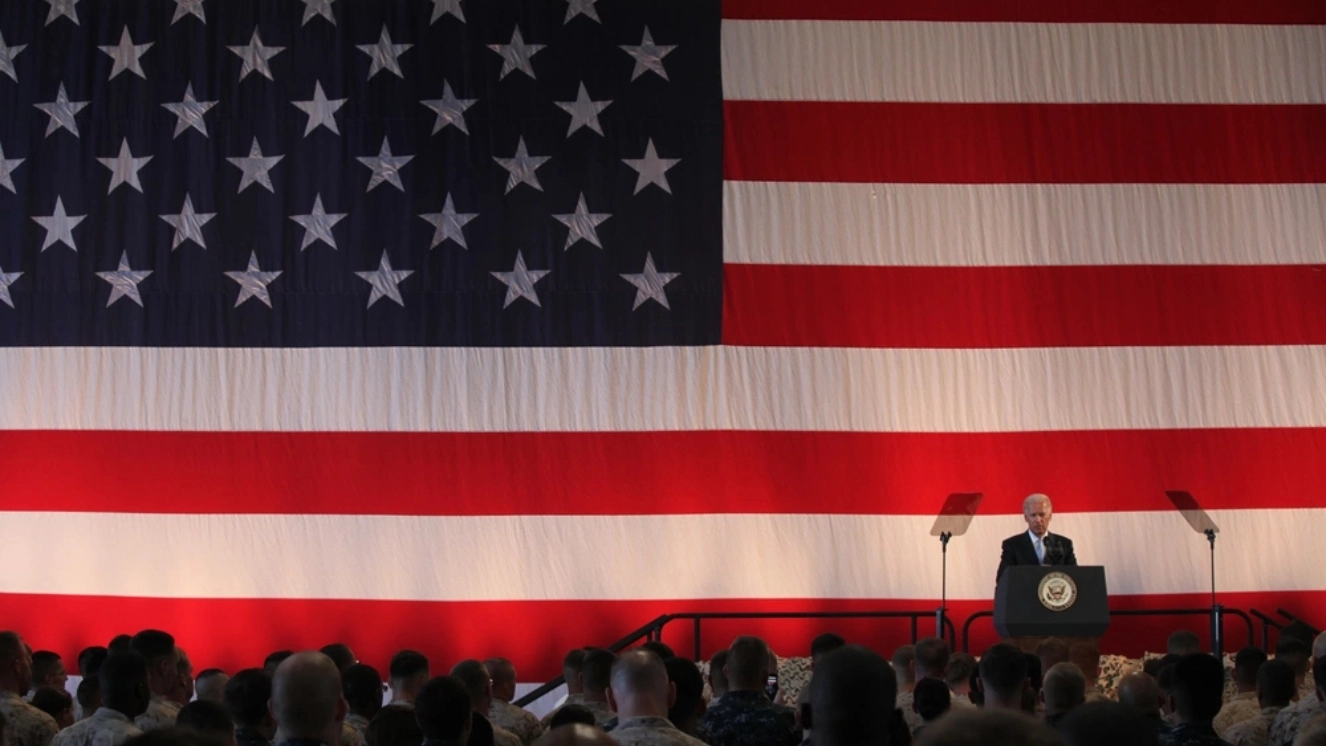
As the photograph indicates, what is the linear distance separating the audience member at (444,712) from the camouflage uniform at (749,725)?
27.6 inches

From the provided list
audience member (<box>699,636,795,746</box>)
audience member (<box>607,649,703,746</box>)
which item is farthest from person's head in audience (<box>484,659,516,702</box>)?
audience member (<box>607,649,703,746</box>)

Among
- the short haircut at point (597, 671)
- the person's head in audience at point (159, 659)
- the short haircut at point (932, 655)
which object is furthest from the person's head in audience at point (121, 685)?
the short haircut at point (932, 655)

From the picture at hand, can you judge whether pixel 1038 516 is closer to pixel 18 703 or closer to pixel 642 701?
pixel 642 701

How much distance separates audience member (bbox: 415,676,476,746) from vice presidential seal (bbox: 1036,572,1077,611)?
15.5 ft

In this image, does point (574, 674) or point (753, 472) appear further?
point (753, 472)

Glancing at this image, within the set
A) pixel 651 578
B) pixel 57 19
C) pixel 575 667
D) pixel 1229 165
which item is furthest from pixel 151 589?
pixel 1229 165

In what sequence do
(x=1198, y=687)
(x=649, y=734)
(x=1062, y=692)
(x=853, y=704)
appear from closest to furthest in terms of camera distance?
(x=853, y=704) < (x=649, y=734) < (x=1198, y=687) < (x=1062, y=692)

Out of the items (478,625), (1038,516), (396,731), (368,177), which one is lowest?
(478,625)

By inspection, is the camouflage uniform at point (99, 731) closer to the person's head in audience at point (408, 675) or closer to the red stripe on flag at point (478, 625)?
the person's head in audience at point (408, 675)

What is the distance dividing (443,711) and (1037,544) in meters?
5.79

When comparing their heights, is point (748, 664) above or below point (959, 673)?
above

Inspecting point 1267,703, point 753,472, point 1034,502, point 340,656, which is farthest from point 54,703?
point 1034,502

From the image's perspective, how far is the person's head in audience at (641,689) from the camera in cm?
342

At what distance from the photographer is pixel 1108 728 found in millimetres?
1890
